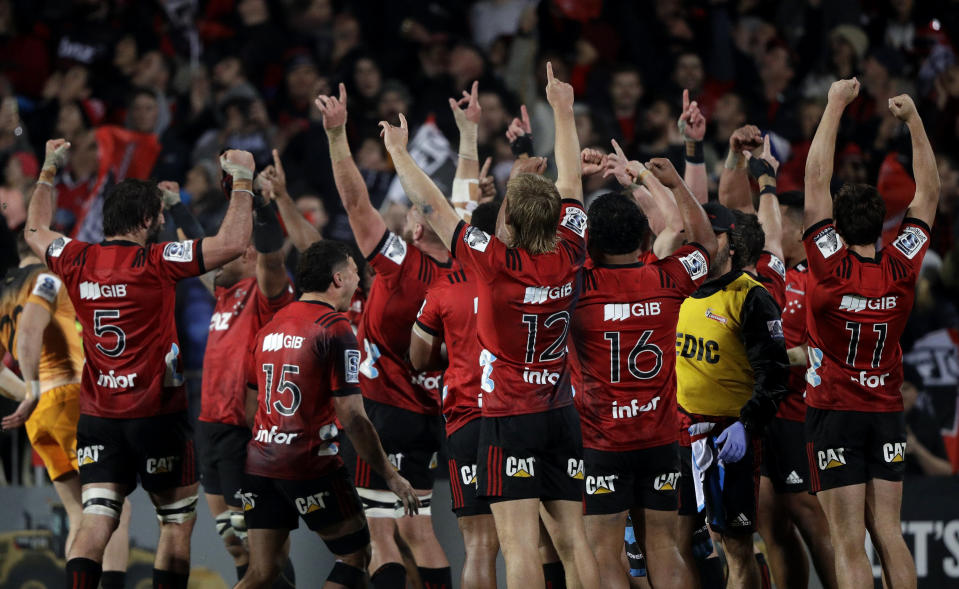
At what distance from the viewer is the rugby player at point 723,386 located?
7594 mm

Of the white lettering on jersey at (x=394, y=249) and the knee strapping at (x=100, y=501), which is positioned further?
the white lettering on jersey at (x=394, y=249)

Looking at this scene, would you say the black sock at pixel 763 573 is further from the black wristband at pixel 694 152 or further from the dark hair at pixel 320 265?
the dark hair at pixel 320 265

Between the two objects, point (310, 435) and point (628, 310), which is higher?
point (628, 310)

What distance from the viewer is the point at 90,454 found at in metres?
7.68

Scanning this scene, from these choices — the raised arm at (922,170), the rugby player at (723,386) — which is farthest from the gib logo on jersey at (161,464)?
the raised arm at (922,170)

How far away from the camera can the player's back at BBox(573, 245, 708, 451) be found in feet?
22.7

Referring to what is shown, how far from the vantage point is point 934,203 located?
746cm

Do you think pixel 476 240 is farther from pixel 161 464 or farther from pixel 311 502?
pixel 161 464

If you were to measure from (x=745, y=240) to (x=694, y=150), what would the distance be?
3.70ft

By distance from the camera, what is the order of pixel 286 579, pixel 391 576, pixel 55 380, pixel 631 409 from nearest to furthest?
1. pixel 631 409
2. pixel 391 576
3. pixel 286 579
4. pixel 55 380

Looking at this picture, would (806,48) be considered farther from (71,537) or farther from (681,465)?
(71,537)

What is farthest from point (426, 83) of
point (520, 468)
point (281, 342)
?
point (520, 468)

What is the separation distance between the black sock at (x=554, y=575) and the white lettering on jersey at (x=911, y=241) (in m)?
2.91

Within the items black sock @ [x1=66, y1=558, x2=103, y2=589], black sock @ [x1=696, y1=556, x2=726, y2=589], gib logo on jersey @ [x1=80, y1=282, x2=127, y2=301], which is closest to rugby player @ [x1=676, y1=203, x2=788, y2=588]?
black sock @ [x1=696, y1=556, x2=726, y2=589]
